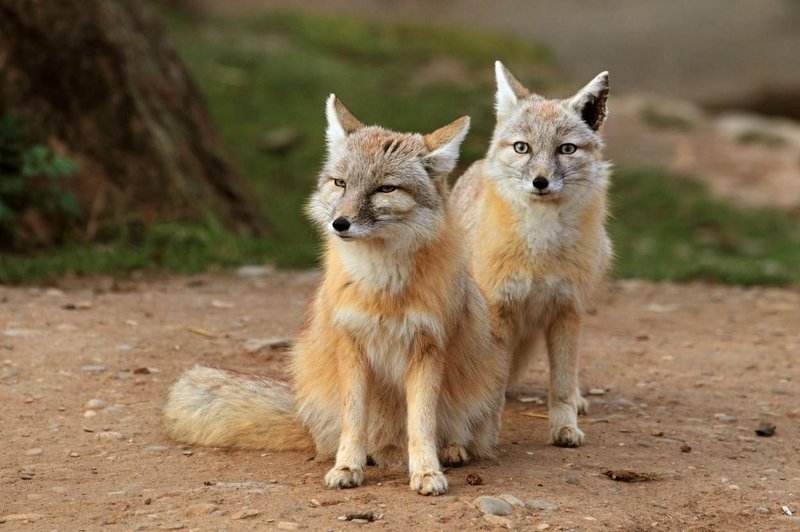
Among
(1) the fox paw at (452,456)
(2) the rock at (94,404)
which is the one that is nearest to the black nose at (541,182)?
(1) the fox paw at (452,456)

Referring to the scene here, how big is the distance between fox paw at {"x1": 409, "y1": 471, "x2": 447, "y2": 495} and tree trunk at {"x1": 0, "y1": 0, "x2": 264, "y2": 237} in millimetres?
5292

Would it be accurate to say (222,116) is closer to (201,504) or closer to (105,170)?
(105,170)

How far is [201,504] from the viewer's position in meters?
4.41

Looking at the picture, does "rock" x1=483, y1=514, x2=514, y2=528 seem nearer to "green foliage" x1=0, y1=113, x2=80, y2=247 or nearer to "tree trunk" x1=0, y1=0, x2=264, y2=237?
"green foliage" x1=0, y1=113, x2=80, y2=247

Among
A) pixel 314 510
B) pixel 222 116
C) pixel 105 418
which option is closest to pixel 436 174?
pixel 314 510

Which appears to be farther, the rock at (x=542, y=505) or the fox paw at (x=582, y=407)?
the fox paw at (x=582, y=407)

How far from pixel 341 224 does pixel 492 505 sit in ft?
4.14

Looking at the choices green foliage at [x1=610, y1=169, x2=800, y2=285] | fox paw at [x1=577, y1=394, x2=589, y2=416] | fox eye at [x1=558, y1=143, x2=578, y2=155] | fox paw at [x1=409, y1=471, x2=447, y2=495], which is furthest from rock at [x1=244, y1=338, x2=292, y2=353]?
green foliage at [x1=610, y1=169, x2=800, y2=285]

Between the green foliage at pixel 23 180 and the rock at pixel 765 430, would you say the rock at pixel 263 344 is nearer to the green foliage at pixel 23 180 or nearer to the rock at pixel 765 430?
the green foliage at pixel 23 180

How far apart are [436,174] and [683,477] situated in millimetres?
1802

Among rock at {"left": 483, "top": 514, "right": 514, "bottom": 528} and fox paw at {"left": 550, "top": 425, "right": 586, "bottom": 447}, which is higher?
rock at {"left": 483, "top": 514, "right": 514, "bottom": 528}

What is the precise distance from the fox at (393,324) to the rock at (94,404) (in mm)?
1194

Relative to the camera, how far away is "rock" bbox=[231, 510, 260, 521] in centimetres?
427

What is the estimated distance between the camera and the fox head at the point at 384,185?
458 centimetres
